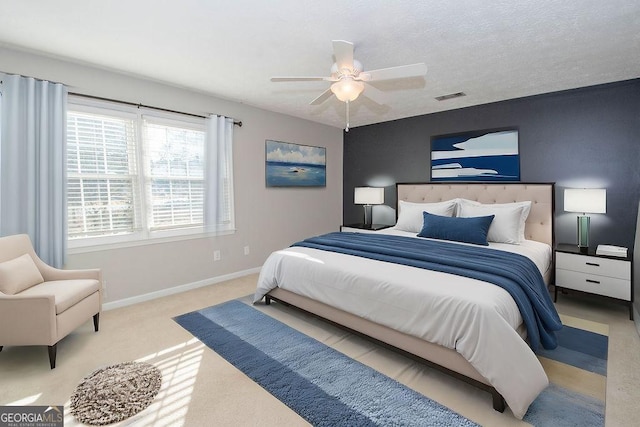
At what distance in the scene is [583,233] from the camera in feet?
11.2

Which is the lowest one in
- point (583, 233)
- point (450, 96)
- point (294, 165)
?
point (583, 233)

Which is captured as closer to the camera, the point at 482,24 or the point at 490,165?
the point at 482,24

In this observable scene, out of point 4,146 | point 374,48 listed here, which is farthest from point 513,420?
point 4,146

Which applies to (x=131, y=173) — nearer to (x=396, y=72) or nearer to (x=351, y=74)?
(x=351, y=74)

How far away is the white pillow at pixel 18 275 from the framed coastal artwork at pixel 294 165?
2.89m

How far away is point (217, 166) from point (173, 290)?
164 cm

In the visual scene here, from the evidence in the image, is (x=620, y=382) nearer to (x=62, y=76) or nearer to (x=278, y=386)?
(x=278, y=386)

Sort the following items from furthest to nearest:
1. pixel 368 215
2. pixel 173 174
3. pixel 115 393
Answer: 1. pixel 368 215
2. pixel 173 174
3. pixel 115 393

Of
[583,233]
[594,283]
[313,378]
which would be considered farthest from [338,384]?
[583,233]

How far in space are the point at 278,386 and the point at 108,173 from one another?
9.13ft

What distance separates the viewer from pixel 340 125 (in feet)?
18.7

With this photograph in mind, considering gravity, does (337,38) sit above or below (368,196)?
above

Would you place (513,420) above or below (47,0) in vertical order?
below

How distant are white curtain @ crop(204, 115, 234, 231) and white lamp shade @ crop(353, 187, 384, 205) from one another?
2.21 metres
